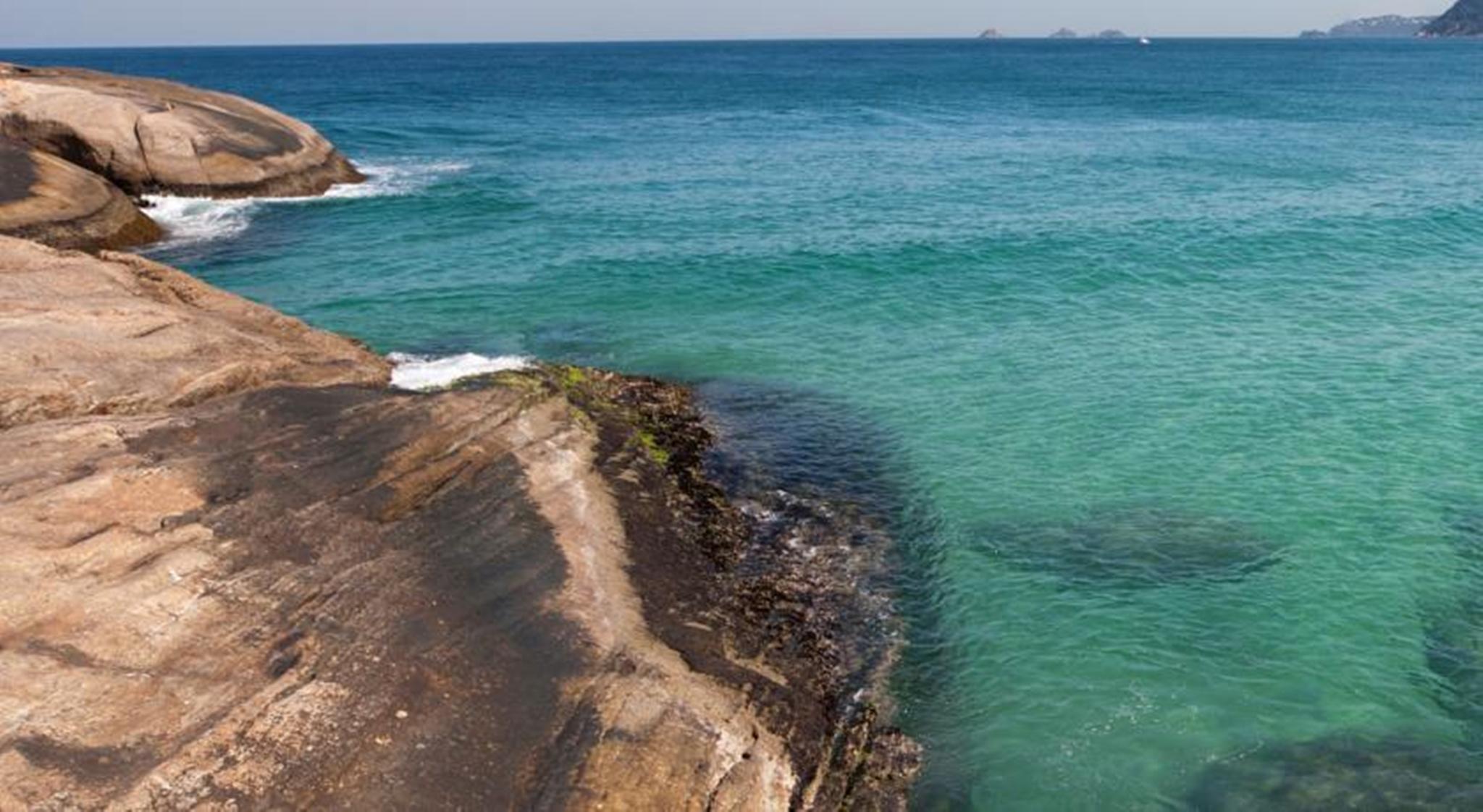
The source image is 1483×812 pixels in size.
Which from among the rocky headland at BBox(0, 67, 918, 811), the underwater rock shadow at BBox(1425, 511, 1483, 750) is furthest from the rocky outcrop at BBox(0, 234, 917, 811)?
the underwater rock shadow at BBox(1425, 511, 1483, 750)

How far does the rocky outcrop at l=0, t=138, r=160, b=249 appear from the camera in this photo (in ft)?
129

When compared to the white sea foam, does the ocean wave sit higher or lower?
higher

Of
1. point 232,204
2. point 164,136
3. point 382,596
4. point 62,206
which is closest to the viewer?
point 382,596

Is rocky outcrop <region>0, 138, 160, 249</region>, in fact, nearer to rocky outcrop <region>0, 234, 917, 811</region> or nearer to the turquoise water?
the turquoise water

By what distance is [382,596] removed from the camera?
50.4ft

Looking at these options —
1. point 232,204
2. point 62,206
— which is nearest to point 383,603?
point 62,206

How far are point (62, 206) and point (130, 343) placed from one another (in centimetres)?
2435

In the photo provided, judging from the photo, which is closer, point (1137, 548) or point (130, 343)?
point (1137, 548)

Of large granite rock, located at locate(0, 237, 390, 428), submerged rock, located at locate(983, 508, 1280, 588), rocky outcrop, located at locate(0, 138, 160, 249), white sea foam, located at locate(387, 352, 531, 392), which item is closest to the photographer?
large granite rock, located at locate(0, 237, 390, 428)

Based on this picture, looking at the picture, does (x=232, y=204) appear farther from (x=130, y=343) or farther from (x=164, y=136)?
(x=130, y=343)

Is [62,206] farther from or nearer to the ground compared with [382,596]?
farther from the ground

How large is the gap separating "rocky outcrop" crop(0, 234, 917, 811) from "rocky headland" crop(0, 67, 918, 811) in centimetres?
4

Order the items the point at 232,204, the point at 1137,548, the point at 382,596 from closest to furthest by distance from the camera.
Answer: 1. the point at 382,596
2. the point at 1137,548
3. the point at 232,204

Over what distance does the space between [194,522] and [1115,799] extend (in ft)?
45.2
